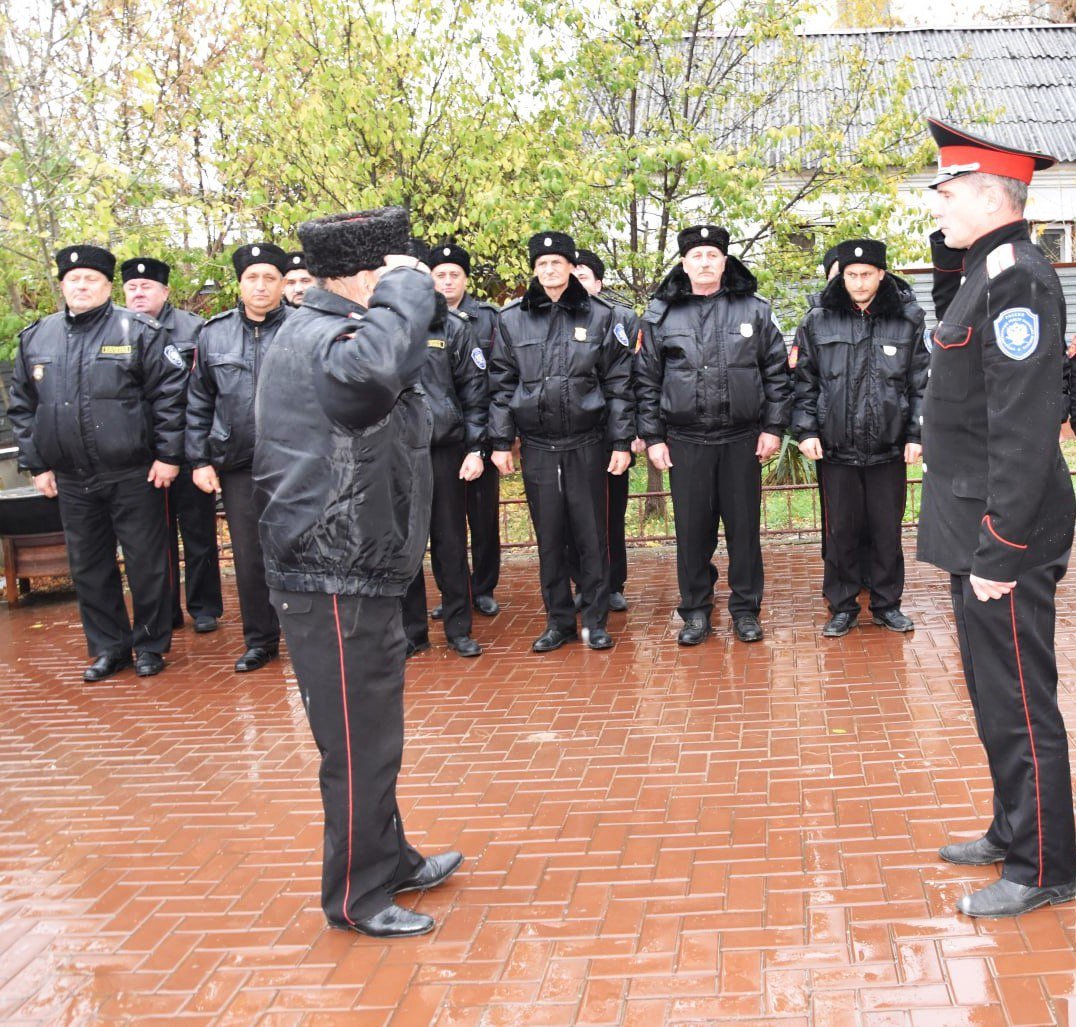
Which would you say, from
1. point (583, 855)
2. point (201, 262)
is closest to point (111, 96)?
point (201, 262)

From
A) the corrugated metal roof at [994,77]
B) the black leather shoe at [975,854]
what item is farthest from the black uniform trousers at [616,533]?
the corrugated metal roof at [994,77]

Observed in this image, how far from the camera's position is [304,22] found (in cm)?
891

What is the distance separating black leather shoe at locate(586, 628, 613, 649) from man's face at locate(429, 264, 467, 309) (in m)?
2.14

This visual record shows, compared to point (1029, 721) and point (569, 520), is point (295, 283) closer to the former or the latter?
point (569, 520)

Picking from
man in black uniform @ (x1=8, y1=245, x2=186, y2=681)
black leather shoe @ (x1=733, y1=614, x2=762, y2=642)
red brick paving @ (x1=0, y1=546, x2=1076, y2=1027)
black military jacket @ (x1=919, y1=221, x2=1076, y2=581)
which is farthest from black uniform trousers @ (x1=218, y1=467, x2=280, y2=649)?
black military jacket @ (x1=919, y1=221, x2=1076, y2=581)

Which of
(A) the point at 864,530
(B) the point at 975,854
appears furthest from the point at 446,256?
(B) the point at 975,854

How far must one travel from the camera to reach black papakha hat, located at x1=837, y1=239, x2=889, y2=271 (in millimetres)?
6426

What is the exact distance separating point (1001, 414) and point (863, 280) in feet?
11.0

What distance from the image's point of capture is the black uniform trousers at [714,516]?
6.70m

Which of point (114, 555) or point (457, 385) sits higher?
point (457, 385)

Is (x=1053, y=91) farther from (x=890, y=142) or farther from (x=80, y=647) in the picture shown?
(x=80, y=647)

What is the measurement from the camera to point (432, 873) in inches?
157

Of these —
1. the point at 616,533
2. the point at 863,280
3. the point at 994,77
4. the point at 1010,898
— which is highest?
the point at 994,77

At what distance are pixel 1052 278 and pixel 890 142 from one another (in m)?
6.46
